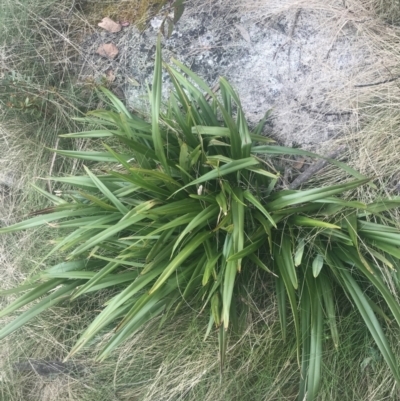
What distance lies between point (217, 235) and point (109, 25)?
1.16 metres

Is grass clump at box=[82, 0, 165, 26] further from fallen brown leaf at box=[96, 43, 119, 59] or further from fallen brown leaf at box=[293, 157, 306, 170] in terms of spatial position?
fallen brown leaf at box=[293, 157, 306, 170]

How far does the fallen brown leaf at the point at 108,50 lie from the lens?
217cm

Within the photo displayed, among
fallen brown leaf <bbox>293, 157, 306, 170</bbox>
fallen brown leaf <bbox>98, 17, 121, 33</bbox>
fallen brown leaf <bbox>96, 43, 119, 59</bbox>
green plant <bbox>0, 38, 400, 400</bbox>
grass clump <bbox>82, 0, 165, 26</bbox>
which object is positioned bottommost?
green plant <bbox>0, 38, 400, 400</bbox>

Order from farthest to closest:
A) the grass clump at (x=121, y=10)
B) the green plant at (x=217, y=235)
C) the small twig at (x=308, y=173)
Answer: the grass clump at (x=121, y=10), the small twig at (x=308, y=173), the green plant at (x=217, y=235)

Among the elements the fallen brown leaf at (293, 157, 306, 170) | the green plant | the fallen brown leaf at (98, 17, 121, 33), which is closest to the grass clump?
the fallen brown leaf at (98, 17, 121, 33)

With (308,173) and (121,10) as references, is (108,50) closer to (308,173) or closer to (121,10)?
→ (121,10)

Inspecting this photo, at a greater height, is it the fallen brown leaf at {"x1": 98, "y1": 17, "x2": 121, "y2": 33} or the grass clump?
the grass clump

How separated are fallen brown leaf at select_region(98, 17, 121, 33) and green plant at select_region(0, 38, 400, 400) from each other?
1.92 ft

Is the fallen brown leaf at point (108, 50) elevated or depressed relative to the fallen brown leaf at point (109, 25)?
depressed

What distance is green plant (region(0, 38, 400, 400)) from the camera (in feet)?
5.26

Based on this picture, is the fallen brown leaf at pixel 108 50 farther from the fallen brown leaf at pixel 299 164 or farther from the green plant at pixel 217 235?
the fallen brown leaf at pixel 299 164

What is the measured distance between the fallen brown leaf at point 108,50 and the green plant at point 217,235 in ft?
1.61

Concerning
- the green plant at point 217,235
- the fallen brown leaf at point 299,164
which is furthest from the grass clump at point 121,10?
the fallen brown leaf at point 299,164

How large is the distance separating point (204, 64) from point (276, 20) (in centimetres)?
35
